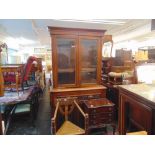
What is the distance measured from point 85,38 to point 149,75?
139 centimetres

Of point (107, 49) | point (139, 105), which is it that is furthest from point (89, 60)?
point (139, 105)

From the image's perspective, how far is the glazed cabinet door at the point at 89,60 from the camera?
2.75m

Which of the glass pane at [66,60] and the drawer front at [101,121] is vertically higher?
the glass pane at [66,60]

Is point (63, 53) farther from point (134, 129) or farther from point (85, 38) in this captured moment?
point (134, 129)

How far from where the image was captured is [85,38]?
269cm

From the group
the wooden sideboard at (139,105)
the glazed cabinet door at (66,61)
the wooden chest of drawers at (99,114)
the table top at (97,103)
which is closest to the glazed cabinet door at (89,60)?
the glazed cabinet door at (66,61)

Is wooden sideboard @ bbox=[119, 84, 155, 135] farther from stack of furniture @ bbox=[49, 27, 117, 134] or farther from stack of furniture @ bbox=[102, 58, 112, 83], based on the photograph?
stack of furniture @ bbox=[102, 58, 112, 83]

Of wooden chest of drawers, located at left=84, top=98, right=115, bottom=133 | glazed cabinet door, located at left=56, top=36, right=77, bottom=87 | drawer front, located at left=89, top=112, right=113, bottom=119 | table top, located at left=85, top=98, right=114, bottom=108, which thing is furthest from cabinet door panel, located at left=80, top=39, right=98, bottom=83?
drawer front, located at left=89, top=112, right=113, bottom=119

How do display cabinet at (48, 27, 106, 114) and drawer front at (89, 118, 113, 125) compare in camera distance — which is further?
display cabinet at (48, 27, 106, 114)

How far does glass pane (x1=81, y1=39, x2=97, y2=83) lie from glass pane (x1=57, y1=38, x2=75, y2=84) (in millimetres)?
200

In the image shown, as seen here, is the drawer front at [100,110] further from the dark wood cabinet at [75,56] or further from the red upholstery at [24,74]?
the red upholstery at [24,74]

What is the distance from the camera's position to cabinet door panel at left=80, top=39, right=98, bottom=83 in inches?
109

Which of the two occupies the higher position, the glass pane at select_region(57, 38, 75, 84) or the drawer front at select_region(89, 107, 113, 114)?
the glass pane at select_region(57, 38, 75, 84)
